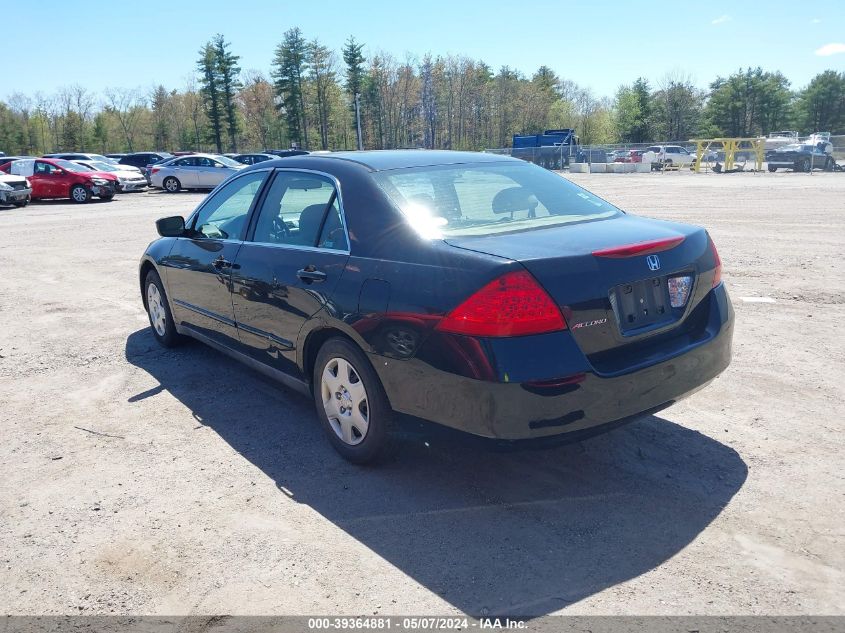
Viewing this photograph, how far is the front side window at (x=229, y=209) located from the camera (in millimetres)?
4953

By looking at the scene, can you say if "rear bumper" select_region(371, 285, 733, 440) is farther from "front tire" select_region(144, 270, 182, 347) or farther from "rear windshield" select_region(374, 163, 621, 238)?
"front tire" select_region(144, 270, 182, 347)

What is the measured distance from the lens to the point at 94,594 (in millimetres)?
2896

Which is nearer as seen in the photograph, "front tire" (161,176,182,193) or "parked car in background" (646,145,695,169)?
"front tire" (161,176,182,193)

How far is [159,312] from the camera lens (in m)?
6.39

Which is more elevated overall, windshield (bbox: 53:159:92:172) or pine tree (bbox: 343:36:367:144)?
pine tree (bbox: 343:36:367:144)

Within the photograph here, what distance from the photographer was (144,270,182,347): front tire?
20.4 feet

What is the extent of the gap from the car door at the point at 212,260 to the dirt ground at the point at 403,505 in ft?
1.74

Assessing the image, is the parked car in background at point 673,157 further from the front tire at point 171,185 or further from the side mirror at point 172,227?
the side mirror at point 172,227

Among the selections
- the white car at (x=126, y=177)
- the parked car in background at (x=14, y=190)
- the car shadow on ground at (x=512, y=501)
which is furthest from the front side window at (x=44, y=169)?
the car shadow on ground at (x=512, y=501)

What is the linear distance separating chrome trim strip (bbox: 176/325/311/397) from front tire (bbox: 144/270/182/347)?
341mm

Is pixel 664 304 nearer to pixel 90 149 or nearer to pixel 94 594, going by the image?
pixel 94 594

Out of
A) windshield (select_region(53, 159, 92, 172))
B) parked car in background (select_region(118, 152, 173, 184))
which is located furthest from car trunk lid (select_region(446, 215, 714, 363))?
parked car in background (select_region(118, 152, 173, 184))

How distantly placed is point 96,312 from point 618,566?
692cm

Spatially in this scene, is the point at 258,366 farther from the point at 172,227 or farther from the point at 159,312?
the point at 159,312
